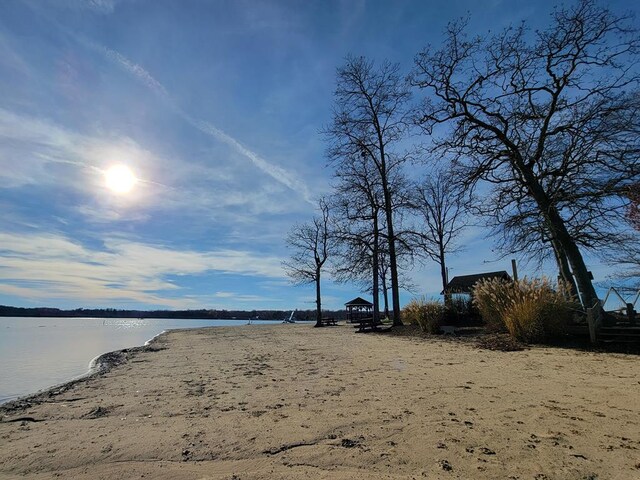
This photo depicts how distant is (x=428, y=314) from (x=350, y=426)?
1138 cm

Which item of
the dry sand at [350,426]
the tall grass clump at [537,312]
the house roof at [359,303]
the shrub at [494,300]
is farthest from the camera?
the house roof at [359,303]

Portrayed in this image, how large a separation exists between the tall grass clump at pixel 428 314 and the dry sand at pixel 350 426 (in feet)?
22.7

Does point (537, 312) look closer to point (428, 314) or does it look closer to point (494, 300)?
point (494, 300)

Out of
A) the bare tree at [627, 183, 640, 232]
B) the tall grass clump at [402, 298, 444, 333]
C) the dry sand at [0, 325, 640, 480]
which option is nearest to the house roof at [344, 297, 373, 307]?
the tall grass clump at [402, 298, 444, 333]

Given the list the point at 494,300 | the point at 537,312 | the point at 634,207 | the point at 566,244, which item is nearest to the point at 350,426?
the point at 537,312

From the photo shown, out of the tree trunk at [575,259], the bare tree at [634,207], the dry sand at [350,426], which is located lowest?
the dry sand at [350,426]

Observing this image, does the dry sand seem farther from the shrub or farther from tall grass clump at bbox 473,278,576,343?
the shrub

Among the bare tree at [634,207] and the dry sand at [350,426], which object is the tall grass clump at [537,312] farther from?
the bare tree at [634,207]

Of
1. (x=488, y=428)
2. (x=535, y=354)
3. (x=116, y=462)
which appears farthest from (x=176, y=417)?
(x=535, y=354)

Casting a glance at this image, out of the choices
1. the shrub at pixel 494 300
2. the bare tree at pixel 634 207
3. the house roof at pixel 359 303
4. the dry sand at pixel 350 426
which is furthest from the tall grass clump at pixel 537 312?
the house roof at pixel 359 303

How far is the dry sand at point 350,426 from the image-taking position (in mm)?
2785

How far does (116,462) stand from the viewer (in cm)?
310

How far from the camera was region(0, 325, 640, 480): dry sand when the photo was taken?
279 cm

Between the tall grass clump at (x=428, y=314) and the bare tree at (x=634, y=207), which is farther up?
the bare tree at (x=634, y=207)
